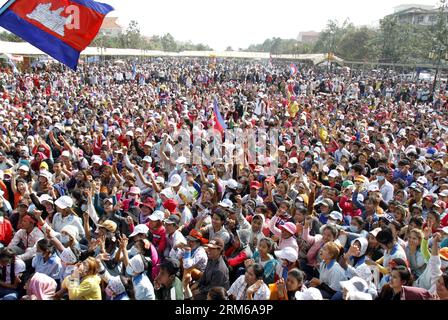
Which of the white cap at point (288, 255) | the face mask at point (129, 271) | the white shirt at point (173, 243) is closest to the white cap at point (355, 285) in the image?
the white cap at point (288, 255)

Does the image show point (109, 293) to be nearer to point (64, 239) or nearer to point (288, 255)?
point (64, 239)

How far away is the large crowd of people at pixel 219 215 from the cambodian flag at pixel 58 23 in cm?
179

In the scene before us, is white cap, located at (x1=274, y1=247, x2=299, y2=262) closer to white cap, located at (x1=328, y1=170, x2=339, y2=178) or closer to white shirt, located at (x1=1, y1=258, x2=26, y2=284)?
white shirt, located at (x1=1, y1=258, x2=26, y2=284)

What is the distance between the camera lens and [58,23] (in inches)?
186

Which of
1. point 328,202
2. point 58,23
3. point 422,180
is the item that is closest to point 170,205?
point 328,202

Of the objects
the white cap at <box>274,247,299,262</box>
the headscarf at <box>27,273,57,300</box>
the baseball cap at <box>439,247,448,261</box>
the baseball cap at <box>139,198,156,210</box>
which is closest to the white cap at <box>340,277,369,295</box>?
the white cap at <box>274,247,299,262</box>

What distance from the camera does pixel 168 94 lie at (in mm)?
18312

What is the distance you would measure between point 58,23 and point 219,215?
287 centimetres

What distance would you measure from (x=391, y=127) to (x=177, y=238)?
8984mm

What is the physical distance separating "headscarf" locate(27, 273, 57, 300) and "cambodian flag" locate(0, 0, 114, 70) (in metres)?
2.45

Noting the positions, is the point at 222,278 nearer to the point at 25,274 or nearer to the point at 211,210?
the point at 211,210

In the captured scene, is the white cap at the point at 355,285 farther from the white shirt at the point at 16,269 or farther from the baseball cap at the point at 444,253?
the white shirt at the point at 16,269
